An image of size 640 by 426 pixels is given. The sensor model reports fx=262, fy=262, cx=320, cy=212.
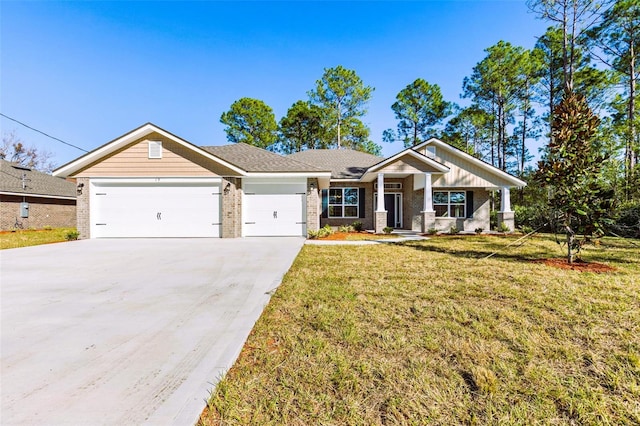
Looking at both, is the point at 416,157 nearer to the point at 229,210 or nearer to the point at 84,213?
the point at 229,210

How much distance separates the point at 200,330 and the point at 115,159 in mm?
11358

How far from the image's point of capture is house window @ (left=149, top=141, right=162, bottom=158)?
35.9ft

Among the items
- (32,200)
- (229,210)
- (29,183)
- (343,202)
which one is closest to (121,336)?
(229,210)

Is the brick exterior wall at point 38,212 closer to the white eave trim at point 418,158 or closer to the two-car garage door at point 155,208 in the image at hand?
the two-car garage door at point 155,208

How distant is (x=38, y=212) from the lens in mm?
17938

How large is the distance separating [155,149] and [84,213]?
3.88m

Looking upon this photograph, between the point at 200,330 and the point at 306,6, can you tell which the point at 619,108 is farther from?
the point at 200,330

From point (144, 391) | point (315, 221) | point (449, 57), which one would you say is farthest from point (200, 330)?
point (449, 57)

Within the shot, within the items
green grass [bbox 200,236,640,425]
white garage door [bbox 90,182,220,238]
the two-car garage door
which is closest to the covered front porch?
the two-car garage door

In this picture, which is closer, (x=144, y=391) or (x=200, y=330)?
(x=144, y=391)

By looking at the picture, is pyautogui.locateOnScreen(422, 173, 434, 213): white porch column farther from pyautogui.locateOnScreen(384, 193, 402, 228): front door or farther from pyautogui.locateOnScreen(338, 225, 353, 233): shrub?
pyautogui.locateOnScreen(338, 225, 353, 233): shrub

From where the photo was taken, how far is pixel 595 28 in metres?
16.8

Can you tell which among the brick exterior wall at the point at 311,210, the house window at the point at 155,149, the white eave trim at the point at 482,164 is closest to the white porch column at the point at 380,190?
the white eave trim at the point at 482,164

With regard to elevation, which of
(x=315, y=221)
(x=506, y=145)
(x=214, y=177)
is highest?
(x=506, y=145)
